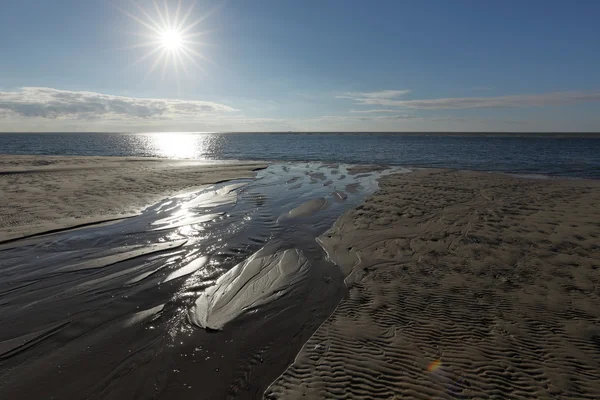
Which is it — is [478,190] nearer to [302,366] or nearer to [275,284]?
[275,284]

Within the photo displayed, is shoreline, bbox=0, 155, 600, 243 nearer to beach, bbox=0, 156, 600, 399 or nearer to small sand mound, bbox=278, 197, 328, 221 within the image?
beach, bbox=0, 156, 600, 399

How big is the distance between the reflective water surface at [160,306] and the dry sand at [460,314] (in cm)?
82

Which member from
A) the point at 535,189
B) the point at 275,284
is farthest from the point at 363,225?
the point at 535,189

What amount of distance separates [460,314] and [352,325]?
250 centimetres

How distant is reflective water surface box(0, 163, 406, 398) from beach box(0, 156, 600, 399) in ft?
0.12

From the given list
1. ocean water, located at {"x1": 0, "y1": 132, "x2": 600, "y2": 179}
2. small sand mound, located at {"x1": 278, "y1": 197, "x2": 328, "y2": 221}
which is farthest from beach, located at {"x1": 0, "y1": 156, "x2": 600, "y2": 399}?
ocean water, located at {"x1": 0, "y1": 132, "x2": 600, "y2": 179}

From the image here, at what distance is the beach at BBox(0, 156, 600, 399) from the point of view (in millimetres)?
4742

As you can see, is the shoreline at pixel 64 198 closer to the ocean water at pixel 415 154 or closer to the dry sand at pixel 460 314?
the dry sand at pixel 460 314

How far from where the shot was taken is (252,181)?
25.5 meters

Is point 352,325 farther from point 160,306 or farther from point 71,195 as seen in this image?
point 71,195

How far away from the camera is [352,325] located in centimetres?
629

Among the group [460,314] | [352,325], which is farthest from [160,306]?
[460,314]

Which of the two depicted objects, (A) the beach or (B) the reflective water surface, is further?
(B) the reflective water surface

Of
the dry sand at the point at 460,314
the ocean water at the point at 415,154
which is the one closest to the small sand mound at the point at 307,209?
Answer: the dry sand at the point at 460,314
